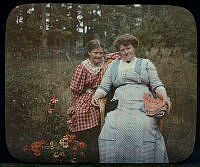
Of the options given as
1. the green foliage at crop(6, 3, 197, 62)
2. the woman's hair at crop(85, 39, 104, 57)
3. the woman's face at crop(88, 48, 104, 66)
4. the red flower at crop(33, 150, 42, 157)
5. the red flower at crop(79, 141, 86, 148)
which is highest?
the green foliage at crop(6, 3, 197, 62)

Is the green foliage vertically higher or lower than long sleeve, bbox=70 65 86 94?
higher

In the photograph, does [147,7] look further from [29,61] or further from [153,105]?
[29,61]

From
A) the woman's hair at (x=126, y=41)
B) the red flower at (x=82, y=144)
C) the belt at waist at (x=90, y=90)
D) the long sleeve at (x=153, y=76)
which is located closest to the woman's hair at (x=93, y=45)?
the woman's hair at (x=126, y=41)

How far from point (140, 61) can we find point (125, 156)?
915 millimetres

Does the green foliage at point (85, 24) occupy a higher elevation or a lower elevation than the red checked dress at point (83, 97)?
higher

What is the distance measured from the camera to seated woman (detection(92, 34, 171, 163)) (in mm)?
3297

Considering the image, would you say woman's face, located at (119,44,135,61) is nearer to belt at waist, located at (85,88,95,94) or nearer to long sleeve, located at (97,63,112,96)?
long sleeve, located at (97,63,112,96)

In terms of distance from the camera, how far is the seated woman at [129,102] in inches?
130

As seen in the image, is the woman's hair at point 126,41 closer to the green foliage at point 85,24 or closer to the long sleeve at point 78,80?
the green foliage at point 85,24

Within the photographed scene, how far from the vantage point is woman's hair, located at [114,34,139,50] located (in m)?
3.28

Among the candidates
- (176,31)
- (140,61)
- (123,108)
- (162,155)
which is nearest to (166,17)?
(176,31)

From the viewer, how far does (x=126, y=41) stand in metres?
3.29

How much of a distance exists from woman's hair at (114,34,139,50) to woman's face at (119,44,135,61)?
3 centimetres

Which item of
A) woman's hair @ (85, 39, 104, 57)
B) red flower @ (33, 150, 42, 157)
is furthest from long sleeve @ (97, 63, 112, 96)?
red flower @ (33, 150, 42, 157)
